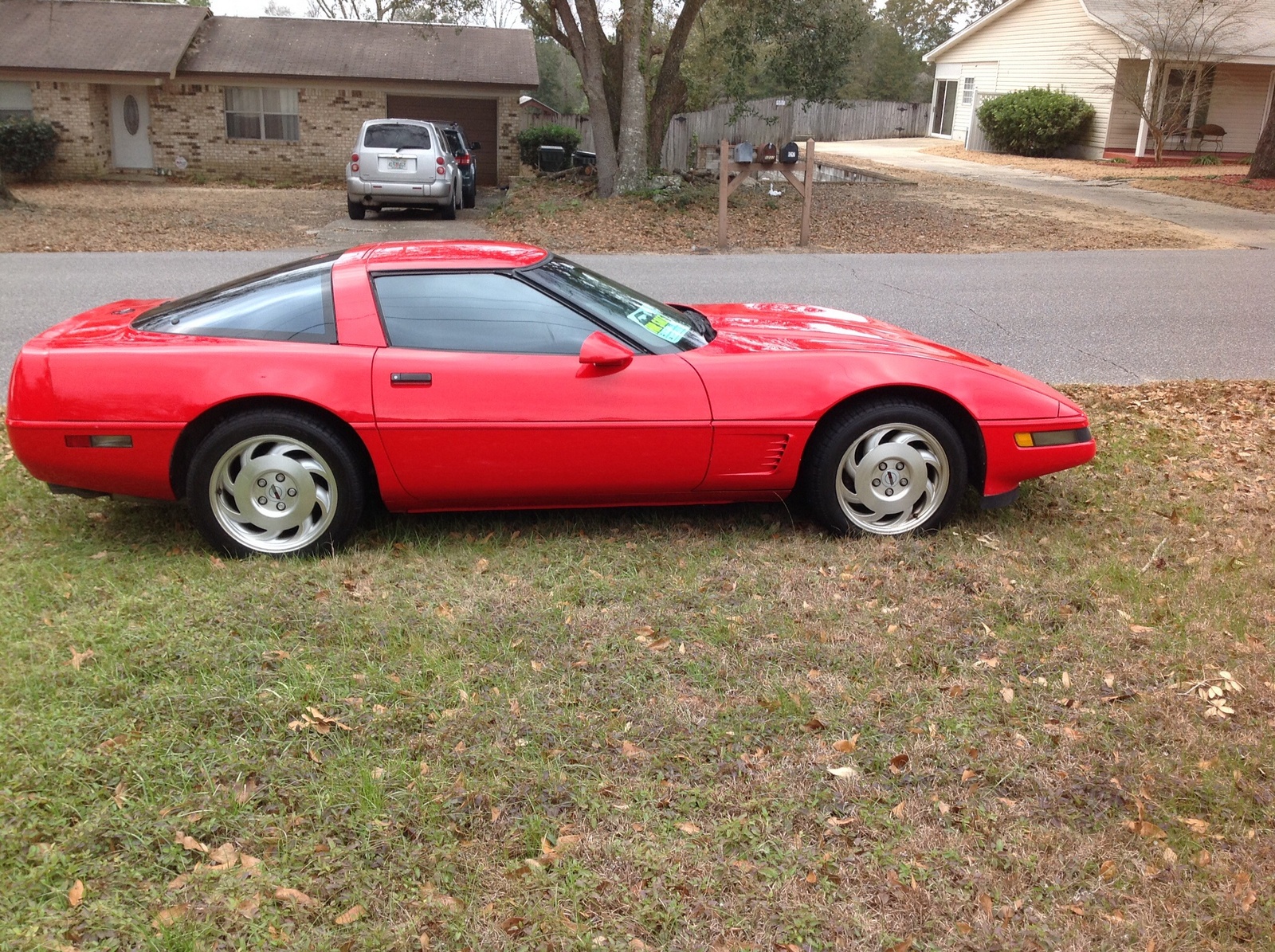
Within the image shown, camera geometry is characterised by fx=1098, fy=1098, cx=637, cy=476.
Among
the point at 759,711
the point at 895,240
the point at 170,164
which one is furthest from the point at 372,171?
the point at 759,711

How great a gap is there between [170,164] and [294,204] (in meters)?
7.90

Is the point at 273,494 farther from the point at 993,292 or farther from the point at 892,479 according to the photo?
the point at 993,292

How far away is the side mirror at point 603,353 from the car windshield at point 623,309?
22cm

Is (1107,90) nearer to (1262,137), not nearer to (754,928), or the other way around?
(1262,137)

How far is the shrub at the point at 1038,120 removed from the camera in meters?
32.2

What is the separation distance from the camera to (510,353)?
4.52 m

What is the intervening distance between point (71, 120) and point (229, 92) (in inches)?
141

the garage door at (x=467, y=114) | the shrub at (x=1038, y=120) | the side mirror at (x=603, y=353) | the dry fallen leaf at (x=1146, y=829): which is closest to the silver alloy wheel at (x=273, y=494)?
the side mirror at (x=603, y=353)

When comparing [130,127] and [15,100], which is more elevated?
[15,100]

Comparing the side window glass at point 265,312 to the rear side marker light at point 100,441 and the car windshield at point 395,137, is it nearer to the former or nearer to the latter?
the rear side marker light at point 100,441

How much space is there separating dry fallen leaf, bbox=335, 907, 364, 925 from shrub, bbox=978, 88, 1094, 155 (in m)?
34.3

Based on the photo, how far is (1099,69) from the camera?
105 feet

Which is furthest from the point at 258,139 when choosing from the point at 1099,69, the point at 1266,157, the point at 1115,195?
the point at 1099,69

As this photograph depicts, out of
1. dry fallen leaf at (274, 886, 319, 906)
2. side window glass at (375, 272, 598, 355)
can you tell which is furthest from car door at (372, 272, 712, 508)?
dry fallen leaf at (274, 886, 319, 906)
